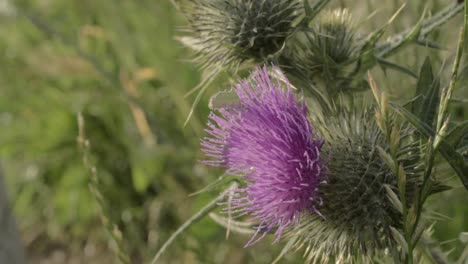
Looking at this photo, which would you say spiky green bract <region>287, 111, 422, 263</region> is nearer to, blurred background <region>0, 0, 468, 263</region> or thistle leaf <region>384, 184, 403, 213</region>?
thistle leaf <region>384, 184, 403, 213</region>

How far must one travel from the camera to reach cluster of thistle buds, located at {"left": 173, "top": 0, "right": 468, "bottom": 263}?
4.89 feet

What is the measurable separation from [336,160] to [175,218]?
2.36 meters

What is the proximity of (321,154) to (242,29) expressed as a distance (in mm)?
477

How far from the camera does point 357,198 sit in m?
1.56

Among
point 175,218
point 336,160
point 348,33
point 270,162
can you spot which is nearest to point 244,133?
point 270,162

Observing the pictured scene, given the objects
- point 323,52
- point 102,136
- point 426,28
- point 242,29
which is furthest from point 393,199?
point 102,136

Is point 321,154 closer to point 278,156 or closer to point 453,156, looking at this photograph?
point 278,156

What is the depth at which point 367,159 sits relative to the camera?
63.3 inches

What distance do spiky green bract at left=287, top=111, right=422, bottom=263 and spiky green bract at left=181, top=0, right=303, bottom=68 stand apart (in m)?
0.35

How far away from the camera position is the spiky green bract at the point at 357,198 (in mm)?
1522

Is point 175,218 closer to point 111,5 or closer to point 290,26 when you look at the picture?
point 111,5

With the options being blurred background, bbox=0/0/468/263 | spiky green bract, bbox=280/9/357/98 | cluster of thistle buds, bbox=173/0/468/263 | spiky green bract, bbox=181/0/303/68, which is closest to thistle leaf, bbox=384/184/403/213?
cluster of thistle buds, bbox=173/0/468/263

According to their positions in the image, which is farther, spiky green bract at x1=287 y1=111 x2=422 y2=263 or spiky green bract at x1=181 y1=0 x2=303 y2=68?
spiky green bract at x1=181 y1=0 x2=303 y2=68

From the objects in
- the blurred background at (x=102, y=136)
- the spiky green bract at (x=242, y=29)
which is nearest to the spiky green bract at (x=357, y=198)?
the spiky green bract at (x=242, y=29)
